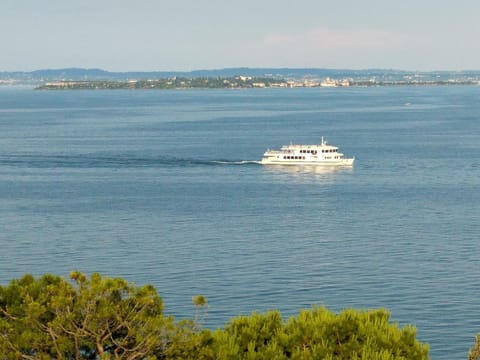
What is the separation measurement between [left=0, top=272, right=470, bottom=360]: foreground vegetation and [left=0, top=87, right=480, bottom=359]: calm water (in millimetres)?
17973

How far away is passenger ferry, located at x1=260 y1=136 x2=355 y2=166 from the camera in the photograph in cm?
10550

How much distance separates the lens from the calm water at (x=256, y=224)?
159ft

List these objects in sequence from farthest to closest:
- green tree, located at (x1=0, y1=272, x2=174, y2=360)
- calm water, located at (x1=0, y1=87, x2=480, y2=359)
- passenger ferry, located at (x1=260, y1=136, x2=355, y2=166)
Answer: passenger ferry, located at (x1=260, y1=136, x2=355, y2=166) < calm water, located at (x1=0, y1=87, x2=480, y2=359) < green tree, located at (x1=0, y1=272, x2=174, y2=360)

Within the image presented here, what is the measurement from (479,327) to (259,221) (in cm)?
2789

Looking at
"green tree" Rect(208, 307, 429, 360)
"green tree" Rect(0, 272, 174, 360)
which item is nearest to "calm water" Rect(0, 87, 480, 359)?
"green tree" Rect(208, 307, 429, 360)

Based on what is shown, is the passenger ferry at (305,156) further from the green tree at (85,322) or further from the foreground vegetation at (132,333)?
Answer: the green tree at (85,322)

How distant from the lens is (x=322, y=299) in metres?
47.8

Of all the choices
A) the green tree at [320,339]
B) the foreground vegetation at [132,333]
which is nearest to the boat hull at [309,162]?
the green tree at [320,339]

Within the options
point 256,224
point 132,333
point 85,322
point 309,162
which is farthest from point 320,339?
point 309,162

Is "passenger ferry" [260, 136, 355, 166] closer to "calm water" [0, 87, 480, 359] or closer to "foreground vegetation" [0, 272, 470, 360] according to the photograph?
"calm water" [0, 87, 480, 359]

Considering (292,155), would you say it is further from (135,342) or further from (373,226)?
(135,342)

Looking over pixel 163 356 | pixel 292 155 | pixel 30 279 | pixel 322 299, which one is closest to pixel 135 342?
pixel 163 356

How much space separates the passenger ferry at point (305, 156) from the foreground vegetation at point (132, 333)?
82053mm

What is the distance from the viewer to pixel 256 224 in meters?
68.4
